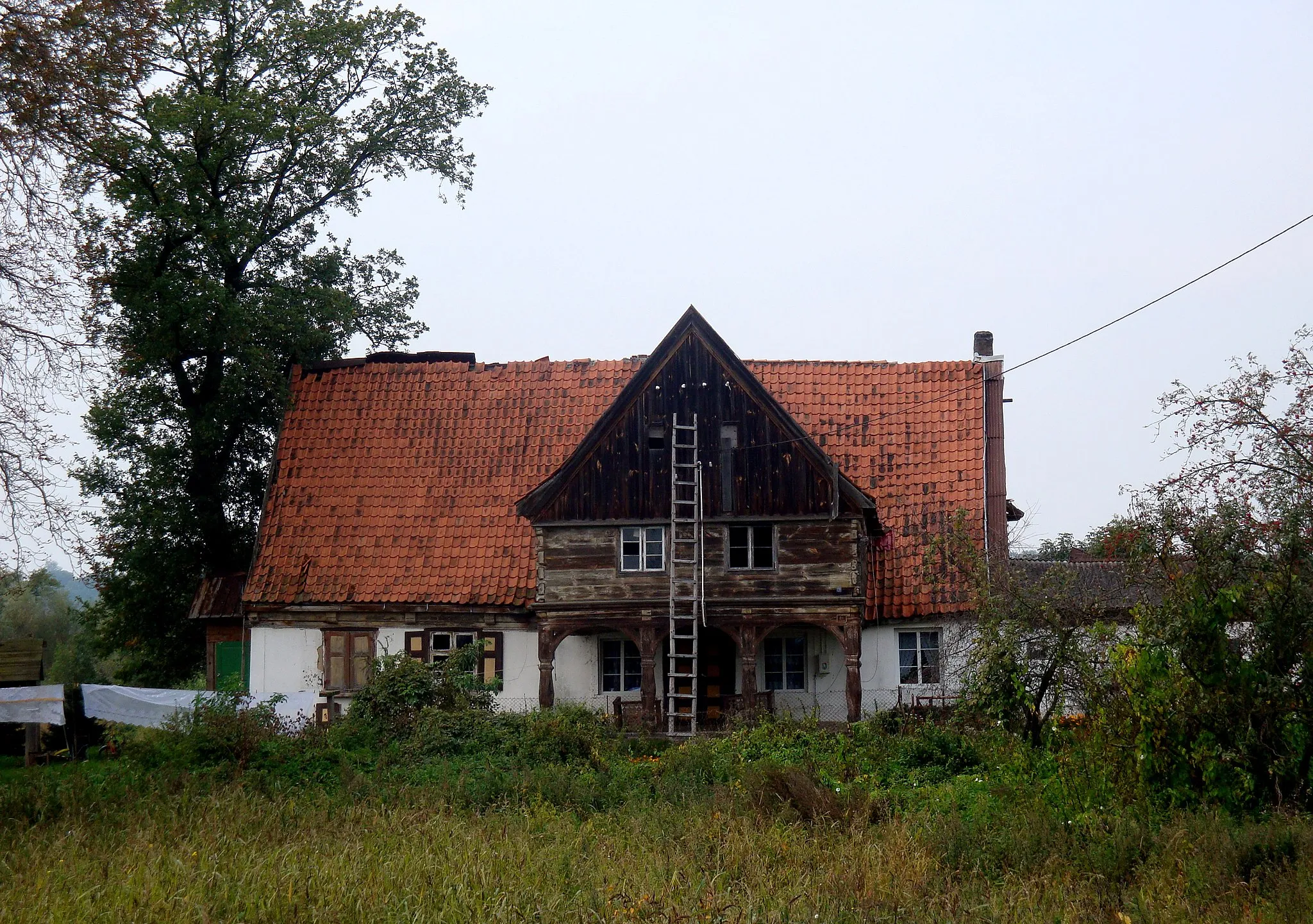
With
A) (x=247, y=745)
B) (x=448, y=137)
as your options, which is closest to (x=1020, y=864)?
(x=247, y=745)

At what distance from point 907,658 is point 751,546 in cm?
397

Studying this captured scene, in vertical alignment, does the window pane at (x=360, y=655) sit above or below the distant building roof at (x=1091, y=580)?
below

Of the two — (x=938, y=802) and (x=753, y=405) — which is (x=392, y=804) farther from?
(x=753, y=405)

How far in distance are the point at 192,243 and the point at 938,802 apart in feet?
66.3

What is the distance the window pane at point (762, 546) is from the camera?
2559 cm

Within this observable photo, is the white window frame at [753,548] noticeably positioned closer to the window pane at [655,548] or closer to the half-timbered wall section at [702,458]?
the half-timbered wall section at [702,458]

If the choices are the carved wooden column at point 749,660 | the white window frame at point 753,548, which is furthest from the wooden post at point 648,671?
the white window frame at point 753,548

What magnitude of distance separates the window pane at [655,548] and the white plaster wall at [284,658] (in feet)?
23.4

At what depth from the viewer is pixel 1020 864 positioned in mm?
12383

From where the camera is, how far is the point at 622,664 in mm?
27109

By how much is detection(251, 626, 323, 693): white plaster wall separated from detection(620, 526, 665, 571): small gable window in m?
6.72

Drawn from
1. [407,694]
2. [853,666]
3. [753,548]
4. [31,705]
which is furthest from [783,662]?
[31,705]

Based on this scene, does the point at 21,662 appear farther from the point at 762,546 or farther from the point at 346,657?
the point at 762,546

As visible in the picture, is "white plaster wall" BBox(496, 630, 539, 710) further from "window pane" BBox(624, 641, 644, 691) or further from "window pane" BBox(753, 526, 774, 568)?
"window pane" BBox(753, 526, 774, 568)
